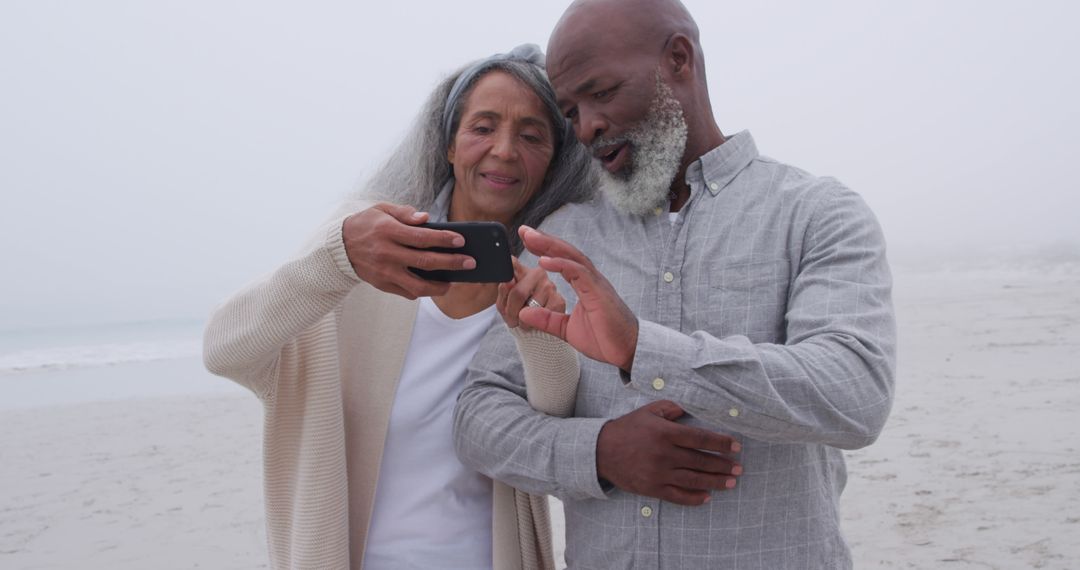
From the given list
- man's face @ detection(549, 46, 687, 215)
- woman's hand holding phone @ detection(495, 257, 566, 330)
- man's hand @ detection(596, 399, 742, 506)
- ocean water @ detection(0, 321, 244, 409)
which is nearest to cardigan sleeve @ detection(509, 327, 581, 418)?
woman's hand holding phone @ detection(495, 257, 566, 330)

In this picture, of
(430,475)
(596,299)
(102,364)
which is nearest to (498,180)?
(430,475)

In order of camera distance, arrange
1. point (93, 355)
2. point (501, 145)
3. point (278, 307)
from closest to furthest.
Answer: point (278, 307)
point (501, 145)
point (93, 355)

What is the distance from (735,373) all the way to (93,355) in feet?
77.7

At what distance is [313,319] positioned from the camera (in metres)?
2.04

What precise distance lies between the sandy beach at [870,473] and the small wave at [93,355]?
7261mm

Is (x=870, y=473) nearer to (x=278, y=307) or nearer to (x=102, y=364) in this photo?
(x=278, y=307)

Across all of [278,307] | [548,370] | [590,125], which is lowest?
[548,370]

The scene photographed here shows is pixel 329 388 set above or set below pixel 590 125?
below

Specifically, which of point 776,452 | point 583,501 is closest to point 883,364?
point 776,452

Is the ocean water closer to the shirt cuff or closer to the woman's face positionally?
the woman's face

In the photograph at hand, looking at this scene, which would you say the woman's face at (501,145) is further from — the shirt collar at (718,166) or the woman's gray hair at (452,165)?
the shirt collar at (718,166)

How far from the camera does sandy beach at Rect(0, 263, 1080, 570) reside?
5590mm

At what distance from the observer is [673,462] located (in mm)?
1952

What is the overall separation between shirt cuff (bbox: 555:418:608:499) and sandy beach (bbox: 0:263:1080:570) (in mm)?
3760
